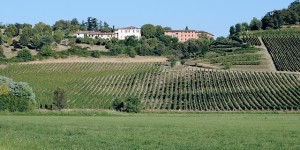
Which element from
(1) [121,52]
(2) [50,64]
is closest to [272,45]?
(1) [121,52]

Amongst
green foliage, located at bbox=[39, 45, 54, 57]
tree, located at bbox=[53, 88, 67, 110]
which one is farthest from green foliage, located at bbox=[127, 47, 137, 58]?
tree, located at bbox=[53, 88, 67, 110]

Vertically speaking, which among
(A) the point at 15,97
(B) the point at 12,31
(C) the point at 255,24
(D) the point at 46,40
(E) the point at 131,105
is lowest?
(E) the point at 131,105

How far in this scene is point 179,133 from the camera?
1183 inches

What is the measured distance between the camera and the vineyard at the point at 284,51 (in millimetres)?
114900

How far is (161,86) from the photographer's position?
10131cm

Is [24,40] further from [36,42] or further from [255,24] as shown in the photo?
[255,24]

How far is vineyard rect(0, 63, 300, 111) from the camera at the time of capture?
8319 cm

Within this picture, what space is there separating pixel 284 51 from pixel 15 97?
79.6 m

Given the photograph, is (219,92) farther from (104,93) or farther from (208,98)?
(104,93)

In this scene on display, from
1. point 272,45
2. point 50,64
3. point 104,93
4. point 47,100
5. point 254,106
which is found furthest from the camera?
point 272,45

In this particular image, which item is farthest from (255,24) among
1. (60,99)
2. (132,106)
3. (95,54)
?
(60,99)

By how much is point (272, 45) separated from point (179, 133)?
115 metres

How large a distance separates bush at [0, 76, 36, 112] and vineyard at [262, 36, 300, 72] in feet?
192

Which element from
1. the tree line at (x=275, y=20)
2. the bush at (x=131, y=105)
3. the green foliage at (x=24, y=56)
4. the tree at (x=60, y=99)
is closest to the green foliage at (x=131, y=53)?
the green foliage at (x=24, y=56)
